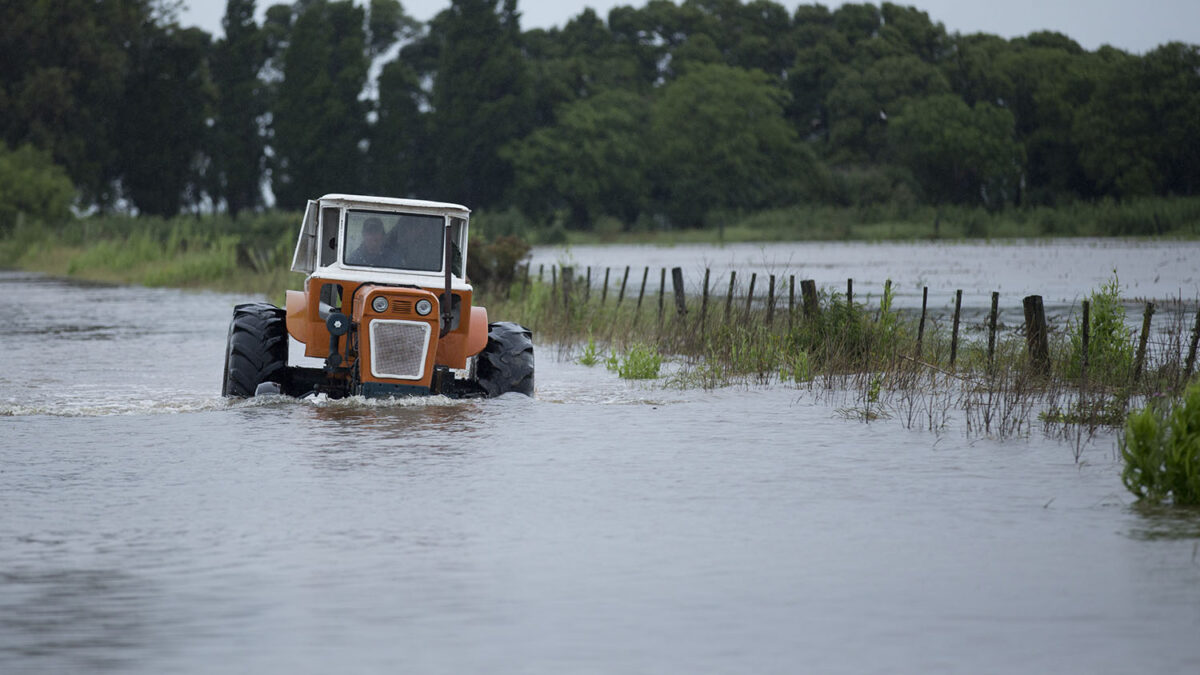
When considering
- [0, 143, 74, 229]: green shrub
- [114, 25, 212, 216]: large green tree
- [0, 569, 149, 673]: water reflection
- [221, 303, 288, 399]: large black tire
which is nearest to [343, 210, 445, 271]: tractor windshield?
[221, 303, 288, 399]: large black tire

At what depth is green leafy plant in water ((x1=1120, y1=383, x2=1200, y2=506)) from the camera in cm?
1138

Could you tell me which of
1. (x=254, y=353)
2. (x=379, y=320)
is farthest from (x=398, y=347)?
(x=254, y=353)

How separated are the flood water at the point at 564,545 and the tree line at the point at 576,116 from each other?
67345 millimetres

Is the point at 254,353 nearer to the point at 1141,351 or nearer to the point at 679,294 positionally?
the point at 1141,351

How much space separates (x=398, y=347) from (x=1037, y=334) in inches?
302

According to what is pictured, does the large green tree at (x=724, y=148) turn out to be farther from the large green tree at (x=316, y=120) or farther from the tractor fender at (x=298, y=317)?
the tractor fender at (x=298, y=317)

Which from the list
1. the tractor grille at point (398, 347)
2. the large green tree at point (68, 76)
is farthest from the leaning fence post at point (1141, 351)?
the large green tree at point (68, 76)

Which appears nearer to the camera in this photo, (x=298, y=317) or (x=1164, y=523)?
(x=1164, y=523)

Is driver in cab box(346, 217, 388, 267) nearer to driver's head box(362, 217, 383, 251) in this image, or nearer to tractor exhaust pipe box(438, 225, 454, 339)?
driver's head box(362, 217, 383, 251)

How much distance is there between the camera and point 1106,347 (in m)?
18.6

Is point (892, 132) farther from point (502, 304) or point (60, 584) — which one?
point (60, 584)

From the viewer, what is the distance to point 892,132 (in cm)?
9788

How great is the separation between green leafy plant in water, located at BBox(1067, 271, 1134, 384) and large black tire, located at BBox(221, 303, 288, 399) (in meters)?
8.67

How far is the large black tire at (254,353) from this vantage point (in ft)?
55.1
